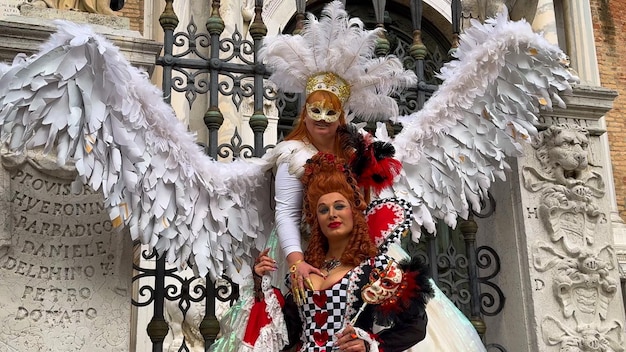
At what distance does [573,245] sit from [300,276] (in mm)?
1996

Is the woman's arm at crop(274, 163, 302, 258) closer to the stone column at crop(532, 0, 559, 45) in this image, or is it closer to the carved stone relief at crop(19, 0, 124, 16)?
the carved stone relief at crop(19, 0, 124, 16)

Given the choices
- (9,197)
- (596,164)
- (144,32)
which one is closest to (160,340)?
(9,197)

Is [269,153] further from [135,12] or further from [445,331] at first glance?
[135,12]

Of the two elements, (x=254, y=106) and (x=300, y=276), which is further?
(x=254, y=106)

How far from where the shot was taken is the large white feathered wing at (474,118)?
443 centimetres

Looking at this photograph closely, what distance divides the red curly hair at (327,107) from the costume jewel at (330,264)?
0.53m

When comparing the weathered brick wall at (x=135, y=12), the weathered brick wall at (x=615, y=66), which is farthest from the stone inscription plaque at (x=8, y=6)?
the weathered brick wall at (x=615, y=66)

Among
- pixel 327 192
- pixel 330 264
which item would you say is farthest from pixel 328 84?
pixel 330 264

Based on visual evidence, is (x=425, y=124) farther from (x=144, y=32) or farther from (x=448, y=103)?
(x=144, y=32)

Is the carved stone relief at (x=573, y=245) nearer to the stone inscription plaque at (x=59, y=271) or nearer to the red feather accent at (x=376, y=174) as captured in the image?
the red feather accent at (x=376, y=174)

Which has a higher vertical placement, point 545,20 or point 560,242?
point 545,20

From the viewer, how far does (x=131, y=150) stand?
376 centimetres

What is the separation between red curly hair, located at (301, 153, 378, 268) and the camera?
3.59 meters

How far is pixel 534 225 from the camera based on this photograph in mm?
4922
